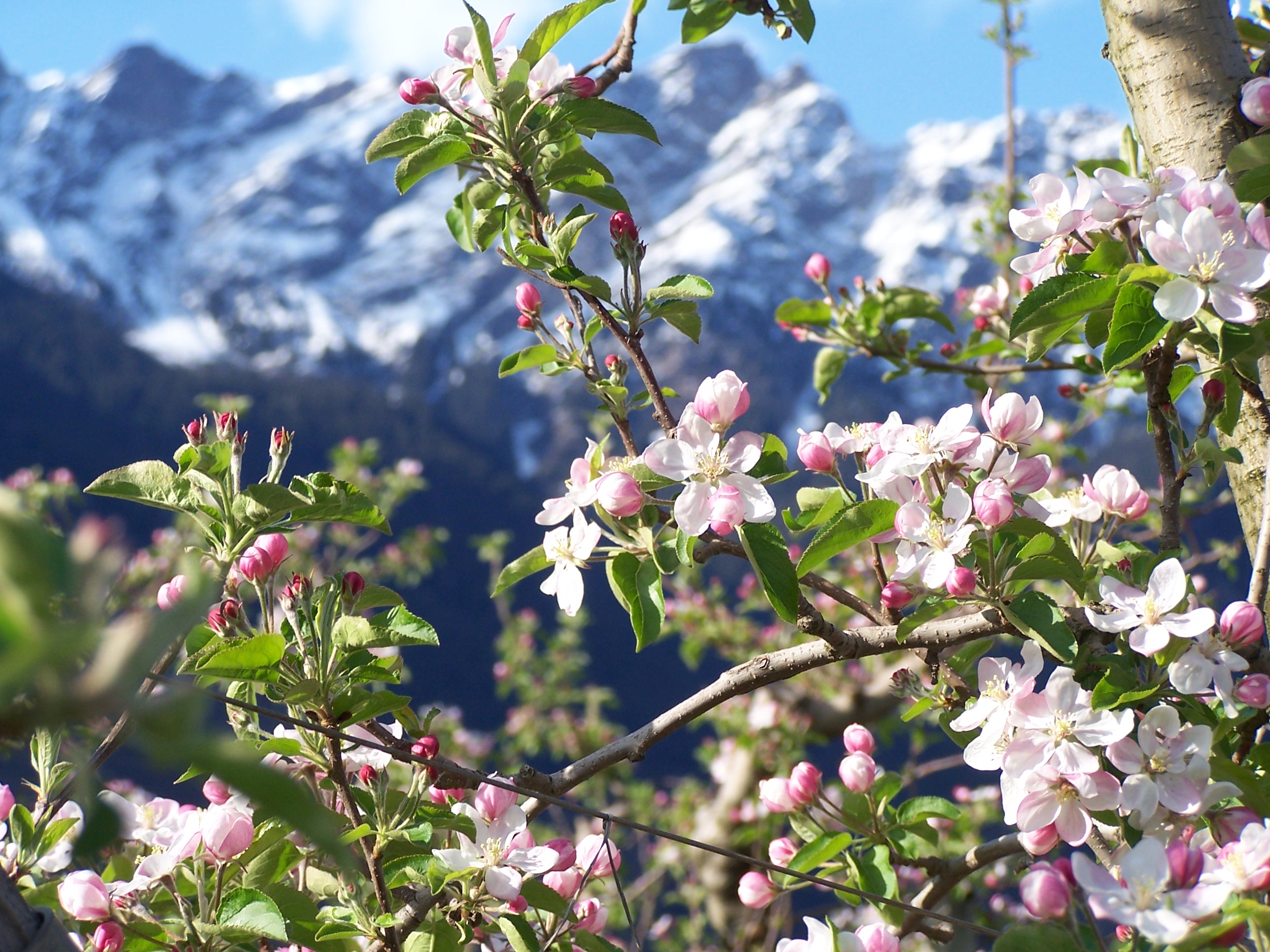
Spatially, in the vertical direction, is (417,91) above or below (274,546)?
above

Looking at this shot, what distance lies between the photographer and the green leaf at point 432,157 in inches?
41.8

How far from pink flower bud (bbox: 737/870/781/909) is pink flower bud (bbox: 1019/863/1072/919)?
538mm

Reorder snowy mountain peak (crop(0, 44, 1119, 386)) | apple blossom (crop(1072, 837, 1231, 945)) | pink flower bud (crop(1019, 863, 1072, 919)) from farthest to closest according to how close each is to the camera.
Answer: snowy mountain peak (crop(0, 44, 1119, 386))
pink flower bud (crop(1019, 863, 1072, 919))
apple blossom (crop(1072, 837, 1231, 945))

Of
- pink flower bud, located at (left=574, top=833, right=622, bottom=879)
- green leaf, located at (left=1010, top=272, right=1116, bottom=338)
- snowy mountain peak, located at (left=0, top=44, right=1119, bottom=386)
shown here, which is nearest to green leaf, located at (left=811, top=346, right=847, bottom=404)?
green leaf, located at (left=1010, top=272, right=1116, bottom=338)

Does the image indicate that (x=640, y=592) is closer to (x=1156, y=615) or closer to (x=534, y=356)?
(x=534, y=356)

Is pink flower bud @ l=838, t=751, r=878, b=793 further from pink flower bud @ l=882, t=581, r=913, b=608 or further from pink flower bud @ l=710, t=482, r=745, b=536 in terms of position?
pink flower bud @ l=710, t=482, r=745, b=536

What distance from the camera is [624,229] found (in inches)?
39.6

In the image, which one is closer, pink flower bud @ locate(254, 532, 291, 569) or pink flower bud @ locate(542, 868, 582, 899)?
pink flower bud @ locate(254, 532, 291, 569)

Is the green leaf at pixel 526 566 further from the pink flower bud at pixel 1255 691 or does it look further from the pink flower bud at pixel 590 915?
the pink flower bud at pixel 1255 691

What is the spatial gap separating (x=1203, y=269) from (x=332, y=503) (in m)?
0.80

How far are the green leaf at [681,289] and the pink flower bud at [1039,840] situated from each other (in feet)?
1.88

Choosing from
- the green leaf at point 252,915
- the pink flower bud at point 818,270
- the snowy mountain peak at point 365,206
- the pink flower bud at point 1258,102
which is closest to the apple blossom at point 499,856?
the green leaf at point 252,915

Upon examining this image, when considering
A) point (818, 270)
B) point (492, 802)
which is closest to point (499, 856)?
point (492, 802)

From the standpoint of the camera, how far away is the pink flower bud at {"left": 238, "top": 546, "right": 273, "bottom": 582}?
2.93 ft
